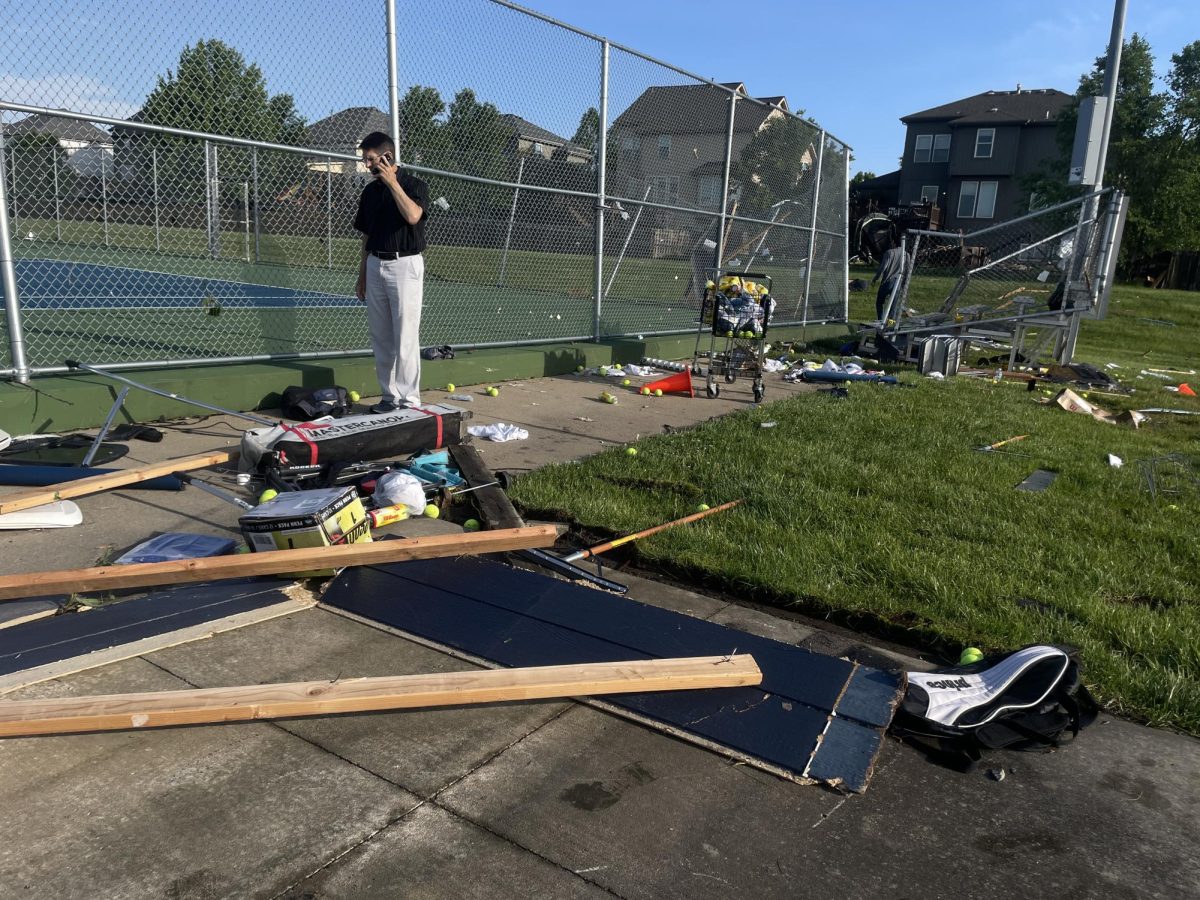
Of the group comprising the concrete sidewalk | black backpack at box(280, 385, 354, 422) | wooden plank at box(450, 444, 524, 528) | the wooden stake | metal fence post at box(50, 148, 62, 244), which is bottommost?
the concrete sidewalk

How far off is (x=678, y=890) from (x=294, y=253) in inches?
311

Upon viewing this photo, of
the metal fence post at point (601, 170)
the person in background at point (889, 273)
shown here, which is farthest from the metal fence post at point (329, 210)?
the person in background at point (889, 273)

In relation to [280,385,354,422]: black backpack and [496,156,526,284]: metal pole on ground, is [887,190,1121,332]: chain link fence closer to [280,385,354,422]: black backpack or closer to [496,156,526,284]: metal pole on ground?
[496,156,526,284]: metal pole on ground

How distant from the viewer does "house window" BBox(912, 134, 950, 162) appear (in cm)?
5222

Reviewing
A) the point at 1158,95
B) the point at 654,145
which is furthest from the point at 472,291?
the point at 1158,95

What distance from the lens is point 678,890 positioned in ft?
7.09

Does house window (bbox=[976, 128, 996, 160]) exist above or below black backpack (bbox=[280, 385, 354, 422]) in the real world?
above

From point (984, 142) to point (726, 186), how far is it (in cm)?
4500

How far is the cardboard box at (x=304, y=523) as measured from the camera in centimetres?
393

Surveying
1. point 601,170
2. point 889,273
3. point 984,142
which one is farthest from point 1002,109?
point 601,170

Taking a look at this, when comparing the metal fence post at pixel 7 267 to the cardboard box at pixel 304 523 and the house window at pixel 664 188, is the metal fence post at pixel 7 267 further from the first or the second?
the house window at pixel 664 188

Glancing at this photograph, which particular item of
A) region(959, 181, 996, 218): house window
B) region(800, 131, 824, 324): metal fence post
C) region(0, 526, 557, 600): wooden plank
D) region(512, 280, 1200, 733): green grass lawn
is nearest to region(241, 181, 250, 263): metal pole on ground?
region(512, 280, 1200, 733): green grass lawn

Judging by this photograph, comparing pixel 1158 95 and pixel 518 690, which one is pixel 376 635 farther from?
pixel 1158 95

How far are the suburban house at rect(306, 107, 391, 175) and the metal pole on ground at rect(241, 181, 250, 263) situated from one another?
1.85ft
